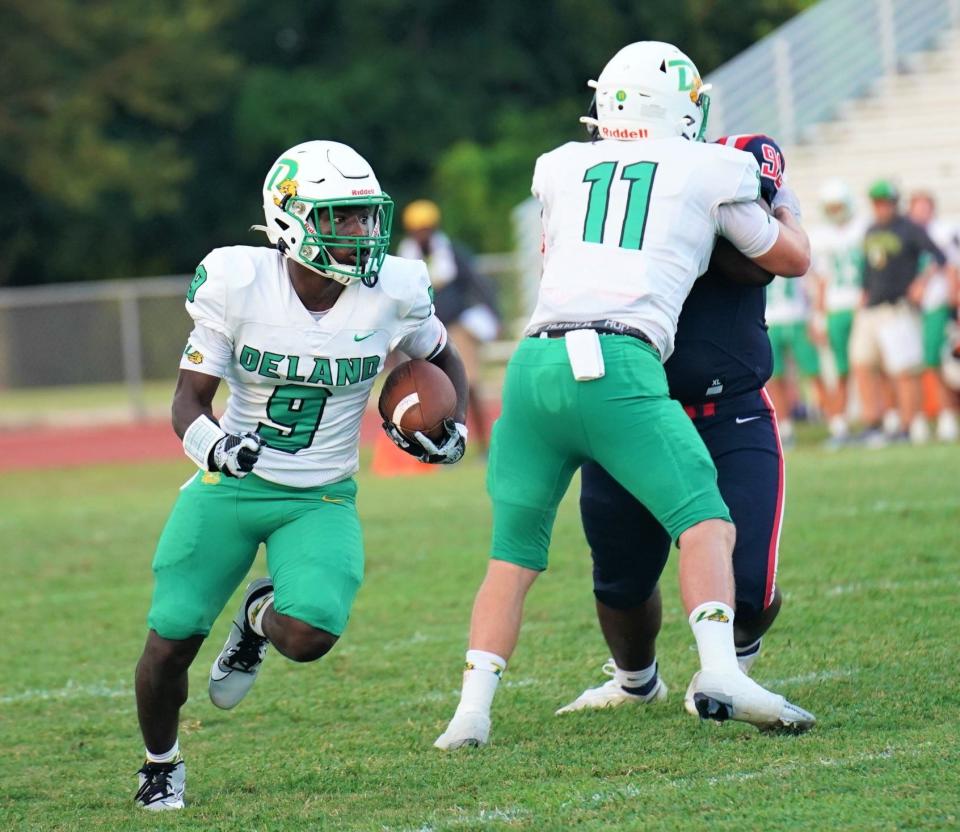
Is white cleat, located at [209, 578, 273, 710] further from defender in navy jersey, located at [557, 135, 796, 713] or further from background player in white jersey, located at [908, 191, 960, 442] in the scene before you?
background player in white jersey, located at [908, 191, 960, 442]

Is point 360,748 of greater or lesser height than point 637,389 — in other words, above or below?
below

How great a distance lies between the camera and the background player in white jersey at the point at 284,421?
4094 millimetres

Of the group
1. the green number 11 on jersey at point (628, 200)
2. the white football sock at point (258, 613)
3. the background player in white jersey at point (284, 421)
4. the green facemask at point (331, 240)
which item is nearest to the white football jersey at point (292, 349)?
the background player in white jersey at point (284, 421)

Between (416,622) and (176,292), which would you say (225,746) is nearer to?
(416,622)

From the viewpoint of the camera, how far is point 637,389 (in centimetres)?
407

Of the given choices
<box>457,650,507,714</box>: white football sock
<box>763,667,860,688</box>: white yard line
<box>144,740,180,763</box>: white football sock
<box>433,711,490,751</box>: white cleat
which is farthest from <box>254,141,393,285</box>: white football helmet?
<box>763,667,860,688</box>: white yard line

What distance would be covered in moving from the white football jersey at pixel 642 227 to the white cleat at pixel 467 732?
3.34ft

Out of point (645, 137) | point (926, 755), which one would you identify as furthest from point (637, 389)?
point (926, 755)

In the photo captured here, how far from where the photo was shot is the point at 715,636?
13.0 feet

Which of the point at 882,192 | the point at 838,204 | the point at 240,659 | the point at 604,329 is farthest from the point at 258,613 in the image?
the point at 838,204

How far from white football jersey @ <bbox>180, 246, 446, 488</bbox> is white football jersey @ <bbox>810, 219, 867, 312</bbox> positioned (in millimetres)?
7875

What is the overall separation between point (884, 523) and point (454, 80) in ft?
84.0

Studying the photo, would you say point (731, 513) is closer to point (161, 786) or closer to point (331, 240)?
point (331, 240)

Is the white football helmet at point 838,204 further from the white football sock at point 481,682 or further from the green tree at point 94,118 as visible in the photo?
the green tree at point 94,118
